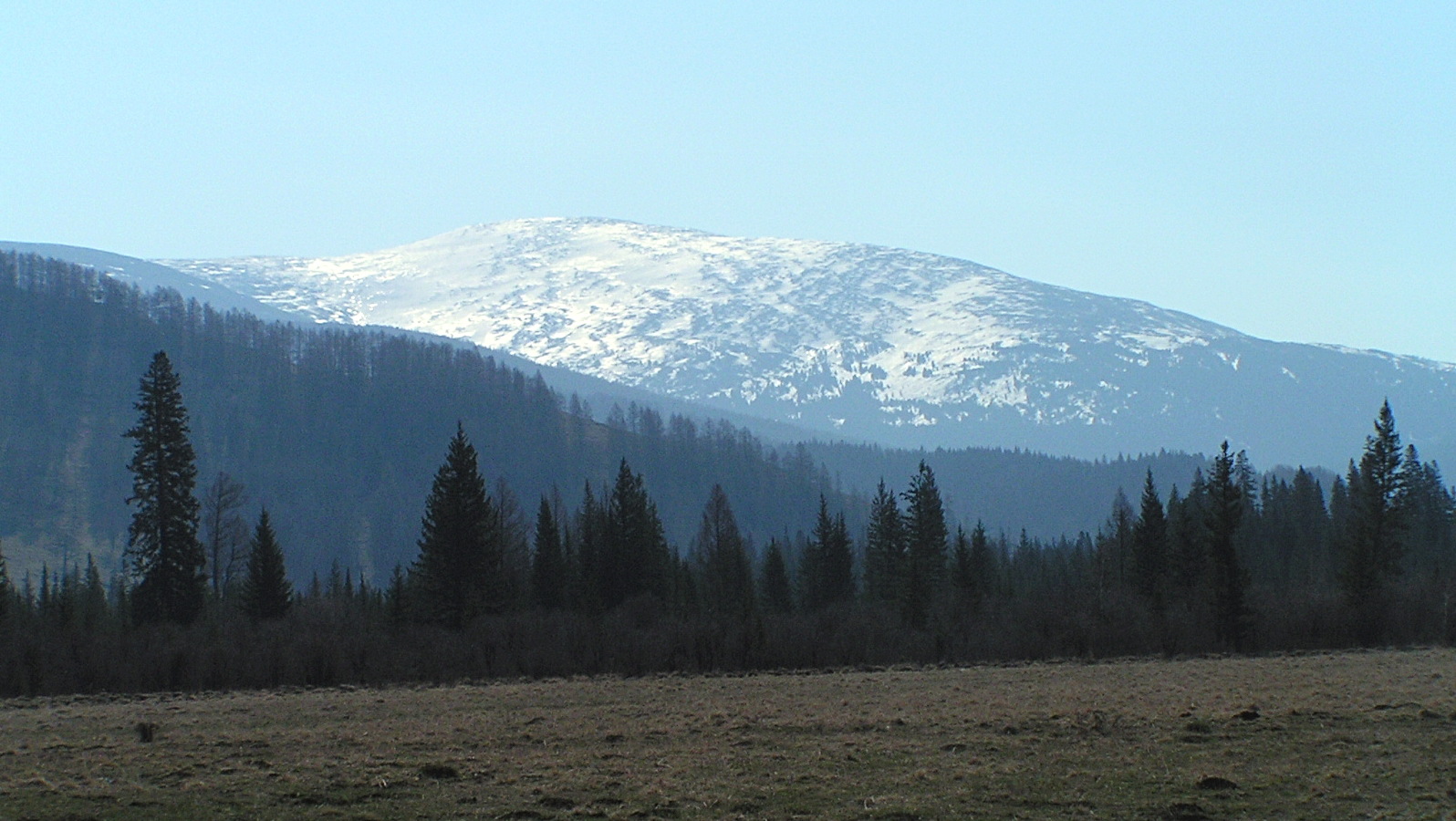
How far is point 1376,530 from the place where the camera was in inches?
3273

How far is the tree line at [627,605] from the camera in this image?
51750mm

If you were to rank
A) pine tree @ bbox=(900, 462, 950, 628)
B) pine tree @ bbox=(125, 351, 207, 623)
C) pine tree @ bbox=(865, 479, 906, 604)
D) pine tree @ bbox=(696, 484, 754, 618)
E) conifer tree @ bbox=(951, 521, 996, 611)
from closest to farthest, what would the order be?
pine tree @ bbox=(125, 351, 207, 623) < pine tree @ bbox=(900, 462, 950, 628) < conifer tree @ bbox=(951, 521, 996, 611) < pine tree @ bbox=(696, 484, 754, 618) < pine tree @ bbox=(865, 479, 906, 604)

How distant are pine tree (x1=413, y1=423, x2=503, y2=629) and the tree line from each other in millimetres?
107

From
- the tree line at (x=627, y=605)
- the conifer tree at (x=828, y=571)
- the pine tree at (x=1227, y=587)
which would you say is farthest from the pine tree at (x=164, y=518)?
the pine tree at (x=1227, y=587)

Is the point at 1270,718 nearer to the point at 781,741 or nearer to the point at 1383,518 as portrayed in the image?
the point at 781,741

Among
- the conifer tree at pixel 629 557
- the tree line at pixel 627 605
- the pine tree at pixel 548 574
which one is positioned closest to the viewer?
the tree line at pixel 627 605

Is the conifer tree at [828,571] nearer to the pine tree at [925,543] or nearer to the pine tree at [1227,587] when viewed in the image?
the pine tree at [925,543]

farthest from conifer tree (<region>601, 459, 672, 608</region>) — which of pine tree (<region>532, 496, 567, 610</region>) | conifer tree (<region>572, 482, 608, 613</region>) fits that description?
pine tree (<region>532, 496, 567, 610</region>)

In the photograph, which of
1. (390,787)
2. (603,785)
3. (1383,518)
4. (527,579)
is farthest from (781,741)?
(1383,518)

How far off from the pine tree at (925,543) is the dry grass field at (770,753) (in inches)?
1587

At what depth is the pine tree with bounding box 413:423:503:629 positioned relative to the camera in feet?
218

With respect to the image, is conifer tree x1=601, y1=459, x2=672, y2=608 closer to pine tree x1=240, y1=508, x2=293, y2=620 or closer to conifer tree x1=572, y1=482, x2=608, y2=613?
conifer tree x1=572, y1=482, x2=608, y2=613

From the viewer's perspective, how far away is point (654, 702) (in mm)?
37562

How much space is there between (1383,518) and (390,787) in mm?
77479
